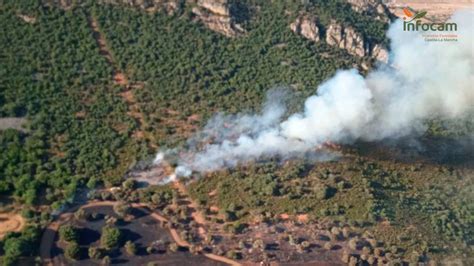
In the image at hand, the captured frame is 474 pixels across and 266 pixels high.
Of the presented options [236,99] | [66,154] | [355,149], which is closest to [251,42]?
[236,99]

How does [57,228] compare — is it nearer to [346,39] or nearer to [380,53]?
[346,39]

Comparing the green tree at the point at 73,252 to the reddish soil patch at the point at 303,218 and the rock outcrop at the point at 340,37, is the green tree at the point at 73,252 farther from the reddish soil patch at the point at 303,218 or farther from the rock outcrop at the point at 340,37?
the rock outcrop at the point at 340,37

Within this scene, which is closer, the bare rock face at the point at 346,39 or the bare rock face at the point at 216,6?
the bare rock face at the point at 216,6

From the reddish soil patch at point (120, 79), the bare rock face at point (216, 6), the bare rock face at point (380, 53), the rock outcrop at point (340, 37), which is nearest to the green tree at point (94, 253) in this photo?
the reddish soil patch at point (120, 79)

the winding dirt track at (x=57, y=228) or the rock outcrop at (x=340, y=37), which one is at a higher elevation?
the rock outcrop at (x=340, y=37)

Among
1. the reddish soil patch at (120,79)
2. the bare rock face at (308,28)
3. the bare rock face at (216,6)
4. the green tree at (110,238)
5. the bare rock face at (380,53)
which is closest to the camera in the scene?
the green tree at (110,238)

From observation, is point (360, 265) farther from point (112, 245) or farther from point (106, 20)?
point (106, 20)

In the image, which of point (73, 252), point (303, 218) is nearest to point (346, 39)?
point (303, 218)
